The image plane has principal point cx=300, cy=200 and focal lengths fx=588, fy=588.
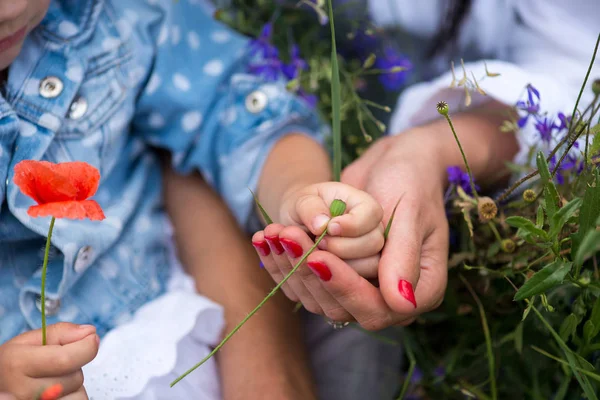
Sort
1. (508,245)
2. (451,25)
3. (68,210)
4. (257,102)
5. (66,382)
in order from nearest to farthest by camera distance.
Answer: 1. (68,210)
2. (66,382)
3. (508,245)
4. (257,102)
5. (451,25)

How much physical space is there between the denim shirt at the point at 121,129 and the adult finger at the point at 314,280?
0.31 meters

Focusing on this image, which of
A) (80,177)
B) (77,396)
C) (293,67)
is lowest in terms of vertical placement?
(77,396)

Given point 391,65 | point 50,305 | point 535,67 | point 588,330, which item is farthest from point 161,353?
point 535,67

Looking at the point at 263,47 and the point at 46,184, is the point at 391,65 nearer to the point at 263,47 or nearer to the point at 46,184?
the point at 263,47

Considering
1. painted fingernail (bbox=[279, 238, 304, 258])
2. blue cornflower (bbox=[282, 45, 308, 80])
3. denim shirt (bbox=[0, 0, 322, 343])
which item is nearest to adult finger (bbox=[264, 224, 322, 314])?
painted fingernail (bbox=[279, 238, 304, 258])

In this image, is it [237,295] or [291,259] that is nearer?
[291,259]

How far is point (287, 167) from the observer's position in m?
0.81

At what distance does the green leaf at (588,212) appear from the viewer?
0.48 metres

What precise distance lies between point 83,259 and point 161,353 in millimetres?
159

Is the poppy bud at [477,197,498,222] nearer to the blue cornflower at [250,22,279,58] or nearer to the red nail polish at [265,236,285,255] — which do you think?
the red nail polish at [265,236,285,255]

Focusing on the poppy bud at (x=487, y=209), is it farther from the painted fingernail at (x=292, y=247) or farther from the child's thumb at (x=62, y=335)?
the child's thumb at (x=62, y=335)

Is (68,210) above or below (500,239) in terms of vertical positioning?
above

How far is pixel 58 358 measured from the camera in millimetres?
490

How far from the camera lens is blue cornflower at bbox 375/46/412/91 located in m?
0.96
